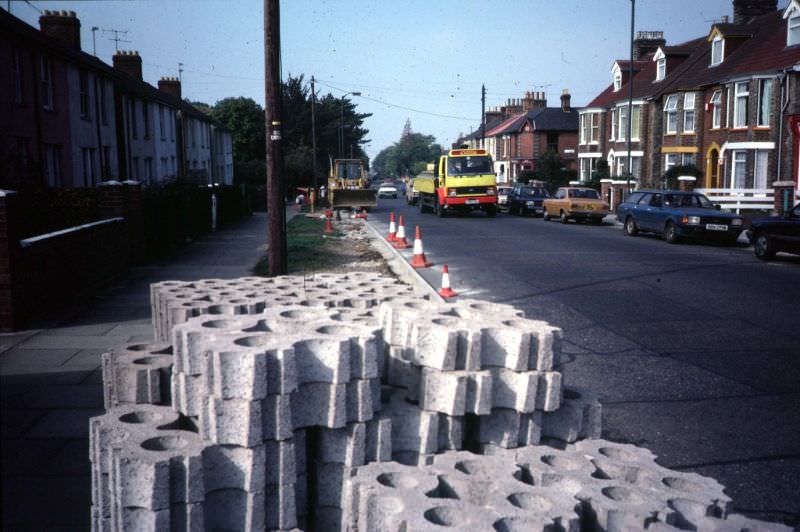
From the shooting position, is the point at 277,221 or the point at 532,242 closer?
the point at 277,221

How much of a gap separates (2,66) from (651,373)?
67.8 ft

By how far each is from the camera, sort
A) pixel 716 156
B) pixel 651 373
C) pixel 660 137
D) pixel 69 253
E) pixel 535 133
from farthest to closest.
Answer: pixel 535 133 → pixel 660 137 → pixel 716 156 → pixel 69 253 → pixel 651 373

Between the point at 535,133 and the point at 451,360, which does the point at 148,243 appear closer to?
the point at 451,360

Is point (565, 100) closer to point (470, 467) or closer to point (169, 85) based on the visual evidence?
point (169, 85)

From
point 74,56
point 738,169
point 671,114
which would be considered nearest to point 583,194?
point 738,169

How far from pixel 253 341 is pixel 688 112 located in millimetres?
40218

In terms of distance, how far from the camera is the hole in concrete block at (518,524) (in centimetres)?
299

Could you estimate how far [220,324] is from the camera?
180 inches

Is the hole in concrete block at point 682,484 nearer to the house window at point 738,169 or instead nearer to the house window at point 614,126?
the house window at point 738,169

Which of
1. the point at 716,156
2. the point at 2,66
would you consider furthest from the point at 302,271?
the point at 716,156

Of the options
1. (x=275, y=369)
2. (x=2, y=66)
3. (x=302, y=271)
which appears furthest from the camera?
(x=2, y=66)

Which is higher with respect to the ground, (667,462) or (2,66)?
(2,66)

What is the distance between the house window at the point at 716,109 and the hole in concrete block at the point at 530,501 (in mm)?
37672

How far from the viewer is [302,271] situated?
15375 millimetres
